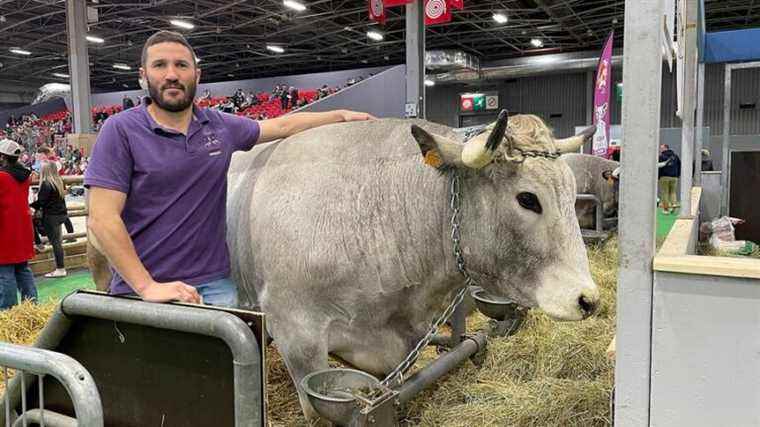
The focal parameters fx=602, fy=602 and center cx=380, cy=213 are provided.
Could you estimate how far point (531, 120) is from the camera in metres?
2.53

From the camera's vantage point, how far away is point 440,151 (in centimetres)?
246

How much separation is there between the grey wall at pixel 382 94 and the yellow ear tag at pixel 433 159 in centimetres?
Result: 876

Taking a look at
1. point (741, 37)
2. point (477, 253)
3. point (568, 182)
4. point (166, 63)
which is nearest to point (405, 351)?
point (477, 253)

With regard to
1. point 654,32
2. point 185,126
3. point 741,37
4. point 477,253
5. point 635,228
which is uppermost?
point 741,37

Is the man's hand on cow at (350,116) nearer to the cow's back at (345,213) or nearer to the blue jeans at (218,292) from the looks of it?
the cow's back at (345,213)

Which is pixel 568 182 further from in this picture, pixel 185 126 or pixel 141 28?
pixel 141 28

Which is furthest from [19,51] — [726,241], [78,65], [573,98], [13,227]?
[726,241]

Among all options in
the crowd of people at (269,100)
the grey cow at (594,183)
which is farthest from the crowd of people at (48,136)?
the grey cow at (594,183)

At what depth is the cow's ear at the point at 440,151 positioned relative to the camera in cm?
243

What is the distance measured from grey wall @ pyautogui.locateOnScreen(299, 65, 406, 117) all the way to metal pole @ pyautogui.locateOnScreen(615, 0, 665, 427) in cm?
946

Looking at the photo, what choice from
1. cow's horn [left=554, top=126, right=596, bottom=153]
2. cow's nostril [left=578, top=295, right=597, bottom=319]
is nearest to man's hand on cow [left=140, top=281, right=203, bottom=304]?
cow's nostril [left=578, top=295, right=597, bottom=319]

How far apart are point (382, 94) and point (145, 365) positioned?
10.1 metres

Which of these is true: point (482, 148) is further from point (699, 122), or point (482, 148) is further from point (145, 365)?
point (699, 122)

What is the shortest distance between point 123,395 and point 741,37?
8.21m
